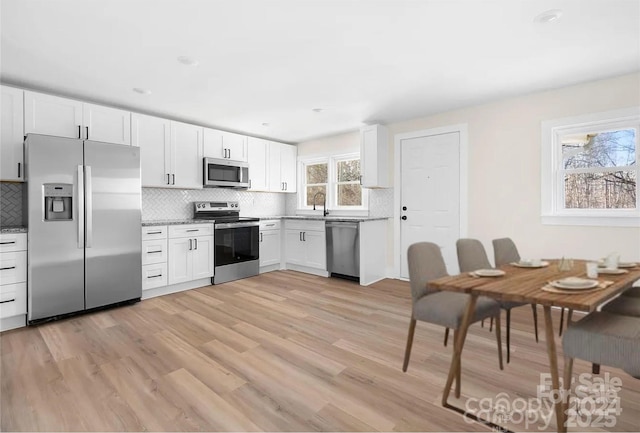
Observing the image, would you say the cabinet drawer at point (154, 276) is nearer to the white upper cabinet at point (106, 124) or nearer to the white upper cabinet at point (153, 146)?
the white upper cabinet at point (153, 146)

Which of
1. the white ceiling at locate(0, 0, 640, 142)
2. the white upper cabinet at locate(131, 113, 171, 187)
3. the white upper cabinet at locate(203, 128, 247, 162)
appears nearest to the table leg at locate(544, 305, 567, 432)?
the white ceiling at locate(0, 0, 640, 142)

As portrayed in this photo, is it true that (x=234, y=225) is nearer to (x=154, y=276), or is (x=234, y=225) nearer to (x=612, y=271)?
(x=154, y=276)

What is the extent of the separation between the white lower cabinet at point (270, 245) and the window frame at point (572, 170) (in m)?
3.84

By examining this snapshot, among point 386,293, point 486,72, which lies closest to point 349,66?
point 486,72

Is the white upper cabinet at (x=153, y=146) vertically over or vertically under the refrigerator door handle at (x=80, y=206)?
over

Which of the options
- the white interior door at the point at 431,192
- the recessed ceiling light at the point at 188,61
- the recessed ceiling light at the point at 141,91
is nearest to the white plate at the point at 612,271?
the white interior door at the point at 431,192

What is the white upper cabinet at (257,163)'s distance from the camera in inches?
219

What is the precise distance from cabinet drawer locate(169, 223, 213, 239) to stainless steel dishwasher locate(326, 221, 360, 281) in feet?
5.76

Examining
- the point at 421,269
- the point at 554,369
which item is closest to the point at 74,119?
the point at 421,269

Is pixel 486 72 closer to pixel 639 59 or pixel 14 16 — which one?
pixel 639 59

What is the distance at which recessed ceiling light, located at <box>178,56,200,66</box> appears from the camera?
9.40 ft

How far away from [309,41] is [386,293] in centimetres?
304

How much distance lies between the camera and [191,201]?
512cm

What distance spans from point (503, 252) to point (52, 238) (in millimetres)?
4165
